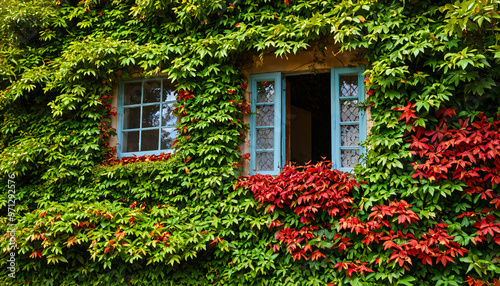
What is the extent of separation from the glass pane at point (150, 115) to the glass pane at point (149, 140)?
0.34 ft

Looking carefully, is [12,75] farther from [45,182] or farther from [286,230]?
[286,230]

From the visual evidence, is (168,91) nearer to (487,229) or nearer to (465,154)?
(465,154)

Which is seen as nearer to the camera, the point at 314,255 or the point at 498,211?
the point at 498,211

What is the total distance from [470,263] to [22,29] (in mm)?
6783

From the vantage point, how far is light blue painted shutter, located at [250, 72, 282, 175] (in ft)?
Answer: 16.3

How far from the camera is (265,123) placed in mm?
5109

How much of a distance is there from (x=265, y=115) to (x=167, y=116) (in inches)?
56.6

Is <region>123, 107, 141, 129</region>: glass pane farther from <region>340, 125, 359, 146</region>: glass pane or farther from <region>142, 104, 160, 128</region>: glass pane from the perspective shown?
<region>340, 125, 359, 146</region>: glass pane

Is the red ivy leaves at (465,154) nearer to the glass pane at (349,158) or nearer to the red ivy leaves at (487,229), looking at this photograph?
the red ivy leaves at (487,229)

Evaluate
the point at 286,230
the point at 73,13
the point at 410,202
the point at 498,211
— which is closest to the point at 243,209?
the point at 286,230

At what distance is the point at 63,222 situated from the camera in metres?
4.91

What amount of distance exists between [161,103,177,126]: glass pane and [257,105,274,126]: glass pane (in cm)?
124

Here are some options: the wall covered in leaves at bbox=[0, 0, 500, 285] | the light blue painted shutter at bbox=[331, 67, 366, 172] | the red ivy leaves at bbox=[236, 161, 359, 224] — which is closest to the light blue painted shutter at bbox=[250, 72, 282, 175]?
the wall covered in leaves at bbox=[0, 0, 500, 285]

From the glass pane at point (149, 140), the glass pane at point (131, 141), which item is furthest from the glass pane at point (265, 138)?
the glass pane at point (131, 141)
